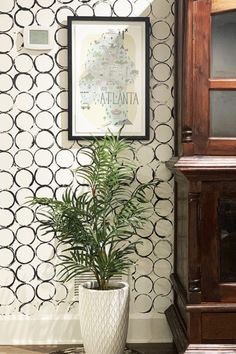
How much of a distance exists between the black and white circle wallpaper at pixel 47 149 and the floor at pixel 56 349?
16cm

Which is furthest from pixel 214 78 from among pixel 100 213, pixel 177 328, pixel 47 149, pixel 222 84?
pixel 177 328

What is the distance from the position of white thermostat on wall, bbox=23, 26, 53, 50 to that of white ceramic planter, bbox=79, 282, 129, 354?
1.14 m

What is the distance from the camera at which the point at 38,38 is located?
253 centimetres

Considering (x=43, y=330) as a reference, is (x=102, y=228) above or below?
above

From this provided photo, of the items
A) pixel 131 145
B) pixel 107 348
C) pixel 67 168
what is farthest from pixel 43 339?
pixel 131 145

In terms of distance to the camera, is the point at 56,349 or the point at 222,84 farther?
the point at 56,349

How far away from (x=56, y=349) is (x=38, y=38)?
4.81ft

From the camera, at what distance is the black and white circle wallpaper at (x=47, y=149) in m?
2.54

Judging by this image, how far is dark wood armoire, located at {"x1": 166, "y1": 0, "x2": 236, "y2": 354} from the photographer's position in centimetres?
206

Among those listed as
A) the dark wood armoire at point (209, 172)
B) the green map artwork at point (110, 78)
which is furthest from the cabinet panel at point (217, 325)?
the green map artwork at point (110, 78)

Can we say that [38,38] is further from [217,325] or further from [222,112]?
[217,325]

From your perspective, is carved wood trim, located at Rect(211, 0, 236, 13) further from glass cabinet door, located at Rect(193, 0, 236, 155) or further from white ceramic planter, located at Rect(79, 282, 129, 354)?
white ceramic planter, located at Rect(79, 282, 129, 354)

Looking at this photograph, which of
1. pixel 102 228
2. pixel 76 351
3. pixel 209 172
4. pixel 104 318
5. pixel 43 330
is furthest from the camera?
pixel 43 330

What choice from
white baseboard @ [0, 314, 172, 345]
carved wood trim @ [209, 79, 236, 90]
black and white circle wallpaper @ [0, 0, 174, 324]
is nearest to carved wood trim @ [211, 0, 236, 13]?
carved wood trim @ [209, 79, 236, 90]
